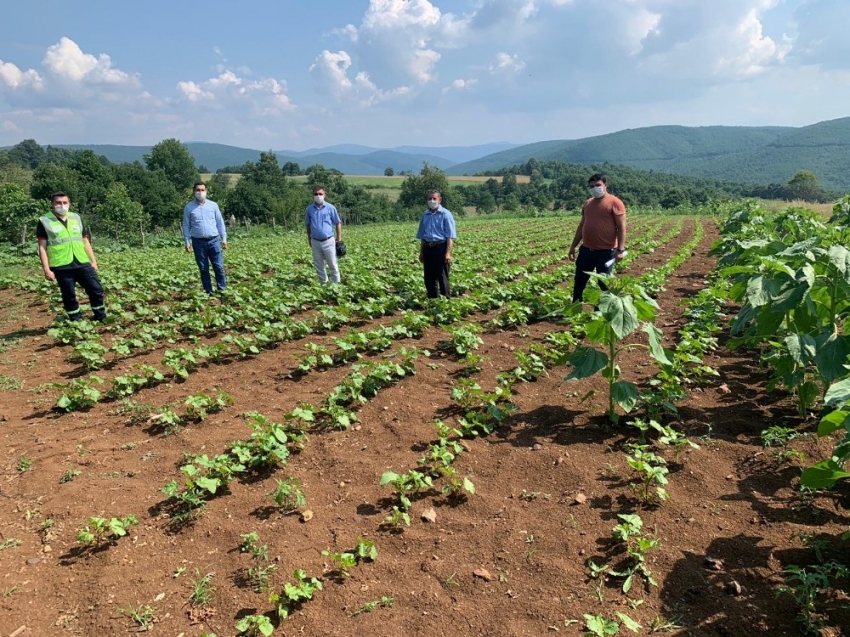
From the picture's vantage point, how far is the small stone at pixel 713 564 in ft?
8.64

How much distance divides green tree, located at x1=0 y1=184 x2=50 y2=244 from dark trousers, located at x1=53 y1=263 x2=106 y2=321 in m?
21.5

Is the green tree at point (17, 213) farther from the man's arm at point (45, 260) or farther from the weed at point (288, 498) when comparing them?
the weed at point (288, 498)

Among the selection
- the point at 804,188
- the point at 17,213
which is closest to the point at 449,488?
the point at 17,213

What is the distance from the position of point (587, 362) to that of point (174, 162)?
9575 cm

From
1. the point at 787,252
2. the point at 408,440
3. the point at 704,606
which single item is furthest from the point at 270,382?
the point at 787,252

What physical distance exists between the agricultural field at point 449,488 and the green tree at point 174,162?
89.0 m

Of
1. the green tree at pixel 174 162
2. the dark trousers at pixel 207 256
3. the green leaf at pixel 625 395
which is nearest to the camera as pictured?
the green leaf at pixel 625 395

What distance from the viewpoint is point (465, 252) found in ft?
54.5

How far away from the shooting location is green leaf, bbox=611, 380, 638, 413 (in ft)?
12.5

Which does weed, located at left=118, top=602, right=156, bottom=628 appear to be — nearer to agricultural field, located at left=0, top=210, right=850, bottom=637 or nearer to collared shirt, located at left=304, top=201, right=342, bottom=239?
agricultural field, located at left=0, top=210, right=850, bottom=637

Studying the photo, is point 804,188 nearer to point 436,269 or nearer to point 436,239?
point 436,269

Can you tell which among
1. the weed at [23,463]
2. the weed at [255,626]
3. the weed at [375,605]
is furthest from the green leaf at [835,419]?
the weed at [23,463]

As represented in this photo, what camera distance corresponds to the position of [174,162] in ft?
278

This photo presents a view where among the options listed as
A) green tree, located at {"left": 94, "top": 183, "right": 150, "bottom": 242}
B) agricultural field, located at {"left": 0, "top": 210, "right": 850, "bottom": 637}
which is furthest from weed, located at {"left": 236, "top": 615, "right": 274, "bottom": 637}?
green tree, located at {"left": 94, "top": 183, "right": 150, "bottom": 242}
